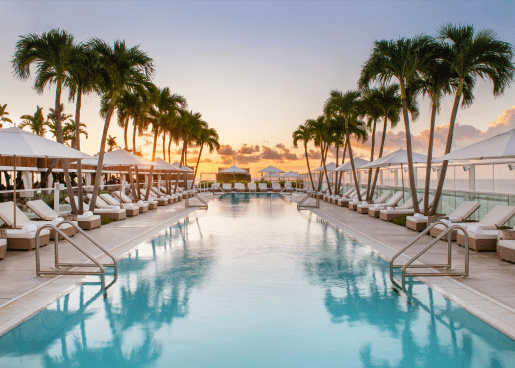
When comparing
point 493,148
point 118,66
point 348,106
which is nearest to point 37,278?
point 493,148

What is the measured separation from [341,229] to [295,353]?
8041 mm

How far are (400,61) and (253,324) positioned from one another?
9.82 meters

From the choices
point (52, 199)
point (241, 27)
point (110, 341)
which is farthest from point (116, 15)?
point (110, 341)

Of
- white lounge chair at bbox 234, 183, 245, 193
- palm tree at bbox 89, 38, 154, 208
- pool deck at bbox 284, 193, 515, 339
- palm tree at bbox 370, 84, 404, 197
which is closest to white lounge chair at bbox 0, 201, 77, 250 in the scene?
palm tree at bbox 89, 38, 154, 208

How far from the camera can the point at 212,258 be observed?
748 centimetres

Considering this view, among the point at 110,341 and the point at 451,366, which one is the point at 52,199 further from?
the point at 451,366

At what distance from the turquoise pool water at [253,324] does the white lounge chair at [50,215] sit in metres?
4.41

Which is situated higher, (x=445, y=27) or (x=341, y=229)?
(x=445, y=27)

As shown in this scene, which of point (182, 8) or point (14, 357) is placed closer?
point (14, 357)

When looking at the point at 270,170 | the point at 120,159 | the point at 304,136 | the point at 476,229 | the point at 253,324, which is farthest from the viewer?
the point at 270,170

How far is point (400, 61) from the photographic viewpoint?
37.0ft

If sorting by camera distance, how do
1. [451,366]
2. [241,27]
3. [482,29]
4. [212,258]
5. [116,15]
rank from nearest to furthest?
[451,366] → [212,258] → [482,29] → [116,15] → [241,27]

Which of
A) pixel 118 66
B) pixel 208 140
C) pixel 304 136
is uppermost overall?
pixel 208 140

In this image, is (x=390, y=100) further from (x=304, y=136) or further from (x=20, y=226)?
(x=304, y=136)
